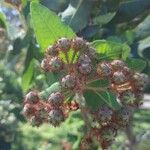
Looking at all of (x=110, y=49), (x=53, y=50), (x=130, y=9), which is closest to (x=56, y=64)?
(x=53, y=50)

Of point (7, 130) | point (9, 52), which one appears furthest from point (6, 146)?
point (9, 52)

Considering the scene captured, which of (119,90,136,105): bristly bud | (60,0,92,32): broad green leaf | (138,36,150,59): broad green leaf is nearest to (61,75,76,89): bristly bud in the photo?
(119,90,136,105): bristly bud

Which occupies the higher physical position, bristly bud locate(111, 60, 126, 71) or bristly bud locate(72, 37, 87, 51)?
bristly bud locate(72, 37, 87, 51)

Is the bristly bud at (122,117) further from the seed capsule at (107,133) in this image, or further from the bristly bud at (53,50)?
the bristly bud at (53,50)

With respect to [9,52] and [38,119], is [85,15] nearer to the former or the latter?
[9,52]

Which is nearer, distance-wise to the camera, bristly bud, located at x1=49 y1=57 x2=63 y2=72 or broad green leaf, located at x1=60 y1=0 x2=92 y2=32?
bristly bud, located at x1=49 y1=57 x2=63 y2=72

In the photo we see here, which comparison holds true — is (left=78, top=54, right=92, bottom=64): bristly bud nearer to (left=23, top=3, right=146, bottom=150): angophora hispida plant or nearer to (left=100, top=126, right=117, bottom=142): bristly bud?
(left=23, top=3, right=146, bottom=150): angophora hispida plant

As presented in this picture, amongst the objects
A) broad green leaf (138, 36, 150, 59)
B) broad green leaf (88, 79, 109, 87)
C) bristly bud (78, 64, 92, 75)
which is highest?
broad green leaf (138, 36, 150, 59)

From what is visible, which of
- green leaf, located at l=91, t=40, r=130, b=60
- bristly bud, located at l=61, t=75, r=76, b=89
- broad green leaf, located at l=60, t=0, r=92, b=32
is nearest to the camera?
bristly bud, located at l=61, t=75, r=76, b=89
